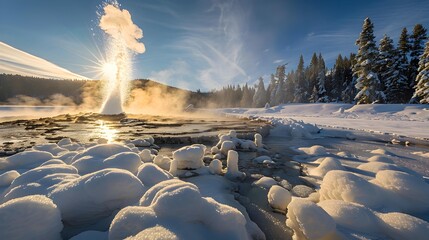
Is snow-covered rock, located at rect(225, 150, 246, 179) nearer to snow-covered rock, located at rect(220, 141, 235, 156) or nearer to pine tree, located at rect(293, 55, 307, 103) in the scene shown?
snow-covered rock, located at rect(220, 141, 235, 156)

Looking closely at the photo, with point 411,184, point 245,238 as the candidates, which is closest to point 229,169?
point 245,238

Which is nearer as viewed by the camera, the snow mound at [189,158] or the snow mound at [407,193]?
the snow mound at [407,193]

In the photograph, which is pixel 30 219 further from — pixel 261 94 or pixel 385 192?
pixel 261 94

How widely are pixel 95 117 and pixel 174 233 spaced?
2977 centimetres

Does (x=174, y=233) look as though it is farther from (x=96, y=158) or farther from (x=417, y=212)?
(x=417, y=212)

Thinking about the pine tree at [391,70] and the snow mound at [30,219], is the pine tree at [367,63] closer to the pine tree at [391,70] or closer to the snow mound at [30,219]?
the pine tree at [391,70]

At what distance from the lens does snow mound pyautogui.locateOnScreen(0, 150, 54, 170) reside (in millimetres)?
5465

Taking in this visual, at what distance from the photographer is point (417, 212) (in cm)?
403

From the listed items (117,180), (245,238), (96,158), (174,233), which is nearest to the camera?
(174,233)

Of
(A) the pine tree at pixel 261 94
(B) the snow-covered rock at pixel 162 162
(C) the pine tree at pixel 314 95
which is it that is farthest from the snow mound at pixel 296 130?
(A) the pine tree at pixel 261 94

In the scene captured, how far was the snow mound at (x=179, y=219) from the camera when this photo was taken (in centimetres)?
250

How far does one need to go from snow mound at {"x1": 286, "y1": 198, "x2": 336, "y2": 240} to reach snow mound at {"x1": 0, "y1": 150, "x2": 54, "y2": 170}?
6284 millimetres

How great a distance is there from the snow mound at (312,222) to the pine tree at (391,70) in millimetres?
40363

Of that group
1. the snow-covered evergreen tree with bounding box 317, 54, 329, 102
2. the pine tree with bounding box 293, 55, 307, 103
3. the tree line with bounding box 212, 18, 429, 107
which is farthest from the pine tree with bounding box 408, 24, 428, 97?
the pine tree with bounding box 293, 55, 307, 103
